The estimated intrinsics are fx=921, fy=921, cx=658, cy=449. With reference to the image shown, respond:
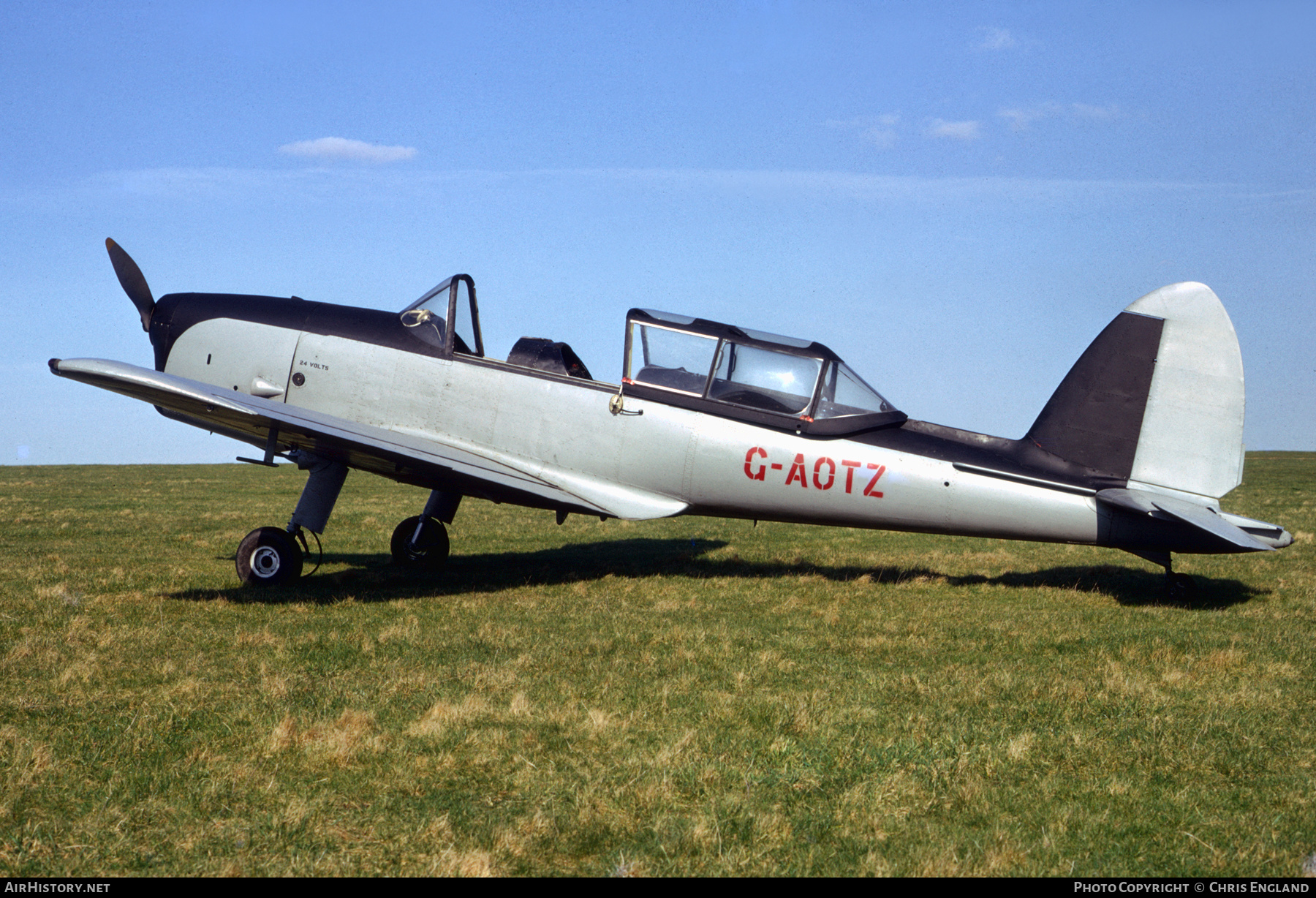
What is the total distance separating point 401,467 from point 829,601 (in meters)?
4.36

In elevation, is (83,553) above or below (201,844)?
below

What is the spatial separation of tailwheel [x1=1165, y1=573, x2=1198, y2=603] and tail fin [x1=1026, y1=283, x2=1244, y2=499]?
0.86 meters

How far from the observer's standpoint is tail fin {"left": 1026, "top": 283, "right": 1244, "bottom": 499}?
8148mm

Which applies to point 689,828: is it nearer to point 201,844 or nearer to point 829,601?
point 201,844

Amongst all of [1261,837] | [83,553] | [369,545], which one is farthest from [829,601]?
[83,553]

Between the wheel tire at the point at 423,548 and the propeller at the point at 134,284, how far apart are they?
3643 mm

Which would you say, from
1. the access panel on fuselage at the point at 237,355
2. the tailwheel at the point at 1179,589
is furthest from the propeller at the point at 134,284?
the tailwheel at the point at 1179,589

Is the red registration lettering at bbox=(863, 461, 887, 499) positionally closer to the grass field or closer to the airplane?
the airplane

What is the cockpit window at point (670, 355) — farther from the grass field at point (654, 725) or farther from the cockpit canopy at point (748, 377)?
the grass field at point (654, 725)

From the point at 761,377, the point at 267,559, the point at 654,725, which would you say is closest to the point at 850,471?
the point at 761,377

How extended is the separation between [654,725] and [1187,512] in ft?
17.9

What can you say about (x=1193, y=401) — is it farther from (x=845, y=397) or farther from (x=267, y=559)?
(x=267, y=559)

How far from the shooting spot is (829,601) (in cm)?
833

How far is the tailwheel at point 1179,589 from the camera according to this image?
843 centimetres
